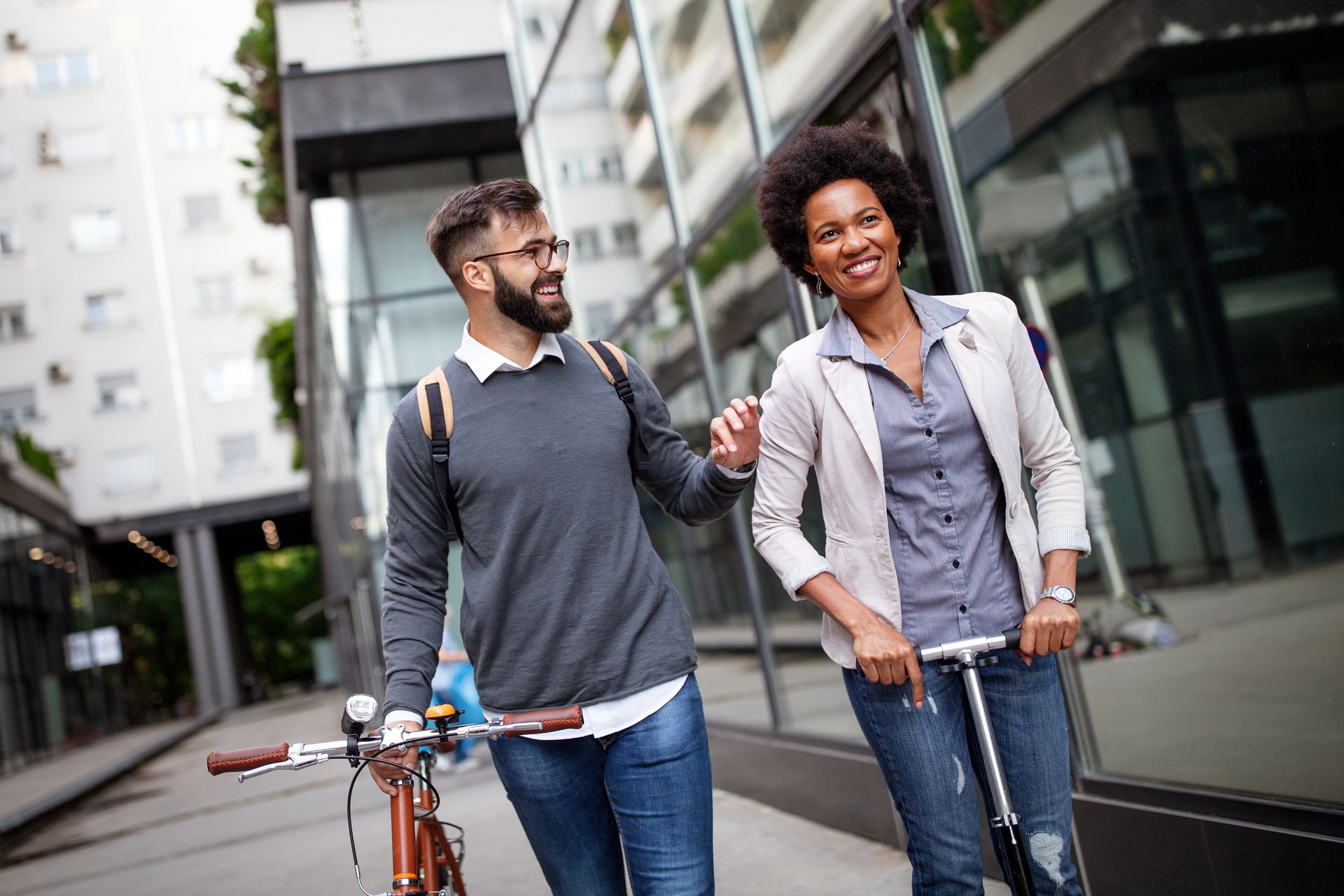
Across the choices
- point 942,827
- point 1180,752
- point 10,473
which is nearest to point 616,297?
point 1180,752

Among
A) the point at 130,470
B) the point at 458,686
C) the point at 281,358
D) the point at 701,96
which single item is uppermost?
the point at 281,358

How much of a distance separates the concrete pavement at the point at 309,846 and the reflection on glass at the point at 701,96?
331 cm

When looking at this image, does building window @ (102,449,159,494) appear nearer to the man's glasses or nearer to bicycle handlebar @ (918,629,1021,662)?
the man's glasses

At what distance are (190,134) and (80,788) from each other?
32.6 metres

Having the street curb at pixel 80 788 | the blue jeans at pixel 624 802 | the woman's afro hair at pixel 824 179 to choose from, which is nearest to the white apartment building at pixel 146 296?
the street curb at pixel 80 788

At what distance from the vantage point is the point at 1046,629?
223 centimetres

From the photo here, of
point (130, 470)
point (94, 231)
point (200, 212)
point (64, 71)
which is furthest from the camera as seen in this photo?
point (64, 71)

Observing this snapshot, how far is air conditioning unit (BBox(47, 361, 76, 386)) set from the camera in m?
38.8

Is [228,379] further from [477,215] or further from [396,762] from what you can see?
[396,762]

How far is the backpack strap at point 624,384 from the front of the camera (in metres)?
2.73

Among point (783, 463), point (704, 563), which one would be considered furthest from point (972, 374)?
point (704, 563)

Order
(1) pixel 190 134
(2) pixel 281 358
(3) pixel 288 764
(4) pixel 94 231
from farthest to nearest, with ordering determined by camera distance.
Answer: (1) pixel 190 134, (4) pixel 94 231, (2) pixel 281 358, (3) pixel 288 764

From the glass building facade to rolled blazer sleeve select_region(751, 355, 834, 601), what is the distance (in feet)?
5.72

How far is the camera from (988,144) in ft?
15.9
